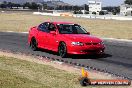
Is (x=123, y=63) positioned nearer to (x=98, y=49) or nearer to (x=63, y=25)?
(x=98, y=49)

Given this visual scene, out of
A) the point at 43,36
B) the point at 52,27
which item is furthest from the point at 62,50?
the point at 43,36

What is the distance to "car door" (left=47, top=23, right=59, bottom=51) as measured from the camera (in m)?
17.2

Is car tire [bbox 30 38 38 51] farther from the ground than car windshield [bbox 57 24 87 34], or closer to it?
closer to it

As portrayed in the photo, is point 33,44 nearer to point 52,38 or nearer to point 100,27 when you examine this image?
point 52,38

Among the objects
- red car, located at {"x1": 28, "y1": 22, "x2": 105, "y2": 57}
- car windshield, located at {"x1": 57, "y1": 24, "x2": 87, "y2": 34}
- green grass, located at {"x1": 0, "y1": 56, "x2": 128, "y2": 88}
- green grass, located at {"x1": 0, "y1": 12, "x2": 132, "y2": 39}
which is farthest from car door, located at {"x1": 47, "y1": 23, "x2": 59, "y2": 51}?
green grass, located at {"x1": 0, "y1": 12, "x2": 132, "y2": 39}

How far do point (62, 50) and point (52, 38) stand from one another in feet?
3.47

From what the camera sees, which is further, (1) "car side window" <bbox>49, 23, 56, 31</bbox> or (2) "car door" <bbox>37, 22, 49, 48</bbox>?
(2) "car door" <bbox>37, 22, 49, 48</bbox>

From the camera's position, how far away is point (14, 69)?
1255 centimetres

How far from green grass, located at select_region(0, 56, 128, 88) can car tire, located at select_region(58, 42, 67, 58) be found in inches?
106

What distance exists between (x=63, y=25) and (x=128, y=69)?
5255mm

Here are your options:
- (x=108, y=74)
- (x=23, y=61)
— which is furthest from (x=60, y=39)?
(x=108, y=74)

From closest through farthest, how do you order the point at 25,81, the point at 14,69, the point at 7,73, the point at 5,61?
the point at 25,81 → the point at 7,73 → the point at 14,69 → the point at 5,61

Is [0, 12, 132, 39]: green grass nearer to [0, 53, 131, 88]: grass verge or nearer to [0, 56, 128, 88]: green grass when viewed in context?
[0, 53, 131, 88]: grass verge

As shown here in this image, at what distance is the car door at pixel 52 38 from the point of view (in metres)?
17.2
